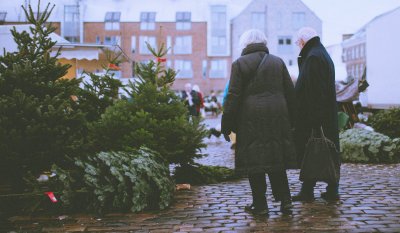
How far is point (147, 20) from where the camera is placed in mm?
63344

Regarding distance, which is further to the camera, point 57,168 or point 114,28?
point 114,28

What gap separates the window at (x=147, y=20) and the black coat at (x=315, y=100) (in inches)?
2308

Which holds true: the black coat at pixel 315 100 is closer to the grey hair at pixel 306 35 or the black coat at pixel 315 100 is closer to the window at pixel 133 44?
the grey hair at pixel 306 35

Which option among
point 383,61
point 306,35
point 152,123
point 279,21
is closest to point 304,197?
point 306,35

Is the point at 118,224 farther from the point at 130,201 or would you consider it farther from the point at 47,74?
the point at 47,74

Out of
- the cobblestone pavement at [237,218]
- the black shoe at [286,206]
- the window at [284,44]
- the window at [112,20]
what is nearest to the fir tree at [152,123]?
the cobblestone pavement at [237,218]

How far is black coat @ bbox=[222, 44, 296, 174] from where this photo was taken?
5277 mm

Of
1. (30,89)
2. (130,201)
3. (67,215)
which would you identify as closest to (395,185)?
(130,201)

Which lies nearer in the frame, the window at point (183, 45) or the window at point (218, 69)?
the window at point (218, 69)

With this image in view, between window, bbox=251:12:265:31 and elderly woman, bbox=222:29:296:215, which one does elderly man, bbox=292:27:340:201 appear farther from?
window, bbox=251:12:265:31

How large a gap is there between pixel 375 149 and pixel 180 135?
458cm

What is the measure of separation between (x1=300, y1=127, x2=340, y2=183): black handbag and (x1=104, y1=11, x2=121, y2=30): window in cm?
5963

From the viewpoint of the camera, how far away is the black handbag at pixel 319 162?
5.85m

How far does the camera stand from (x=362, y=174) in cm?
852
